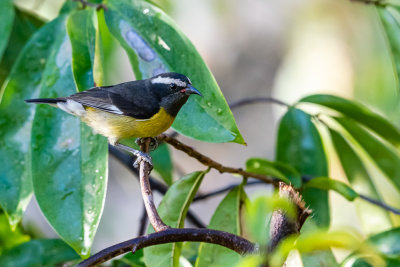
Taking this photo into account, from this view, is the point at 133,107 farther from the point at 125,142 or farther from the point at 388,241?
the point at 388,241

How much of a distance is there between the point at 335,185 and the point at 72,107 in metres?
0.93

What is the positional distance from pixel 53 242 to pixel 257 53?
406cm

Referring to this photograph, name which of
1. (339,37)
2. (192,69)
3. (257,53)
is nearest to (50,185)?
(192,69)

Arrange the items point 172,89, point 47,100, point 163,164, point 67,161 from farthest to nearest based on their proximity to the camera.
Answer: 1. point 163,164
2. point 172,89
3. point 47,100
4. point 67,161

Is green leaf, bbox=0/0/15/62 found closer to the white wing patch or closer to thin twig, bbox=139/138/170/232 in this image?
the white wing patch

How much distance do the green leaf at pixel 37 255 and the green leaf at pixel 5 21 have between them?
27.4 inches

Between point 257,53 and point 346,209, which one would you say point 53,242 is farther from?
point 257,53

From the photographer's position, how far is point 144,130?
2.17 metres

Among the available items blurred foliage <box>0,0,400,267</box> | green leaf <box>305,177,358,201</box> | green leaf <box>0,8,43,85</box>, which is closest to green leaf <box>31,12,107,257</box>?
blurred foliage <box>0,0,400,267</box>

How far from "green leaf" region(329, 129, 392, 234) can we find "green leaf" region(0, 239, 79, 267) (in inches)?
43.9

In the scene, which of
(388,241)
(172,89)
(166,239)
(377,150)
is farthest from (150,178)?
(166,239)

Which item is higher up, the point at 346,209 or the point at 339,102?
the point at 339,102

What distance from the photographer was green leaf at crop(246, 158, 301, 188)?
1889 millimetres

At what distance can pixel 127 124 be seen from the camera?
2203mm
